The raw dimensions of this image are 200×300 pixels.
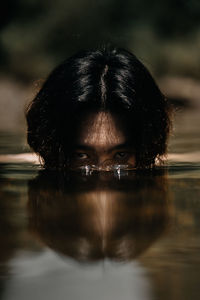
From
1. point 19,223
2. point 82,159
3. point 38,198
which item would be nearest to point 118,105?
point 82,159

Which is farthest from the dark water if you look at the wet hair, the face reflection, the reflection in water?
the wet hair

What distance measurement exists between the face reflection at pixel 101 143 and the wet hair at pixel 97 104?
0.02 meters

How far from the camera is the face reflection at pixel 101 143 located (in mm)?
1224

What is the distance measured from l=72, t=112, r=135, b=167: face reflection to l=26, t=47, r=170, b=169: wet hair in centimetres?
2

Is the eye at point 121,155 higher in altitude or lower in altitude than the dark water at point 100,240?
higher

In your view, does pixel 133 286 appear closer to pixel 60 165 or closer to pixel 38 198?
pixel 38 198

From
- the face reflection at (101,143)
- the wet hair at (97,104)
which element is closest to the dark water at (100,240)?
the face reflection at (101,143)

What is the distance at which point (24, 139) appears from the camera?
1.76 meters

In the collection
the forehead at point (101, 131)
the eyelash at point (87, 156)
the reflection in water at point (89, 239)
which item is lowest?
the reflection in water at point (89, 239)

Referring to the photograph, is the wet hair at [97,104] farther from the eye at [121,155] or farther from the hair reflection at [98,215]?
the hair reflection at [98,215]

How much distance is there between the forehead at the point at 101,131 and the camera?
1.23 metres

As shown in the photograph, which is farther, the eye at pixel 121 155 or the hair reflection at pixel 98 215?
the eye at pixel 121 155

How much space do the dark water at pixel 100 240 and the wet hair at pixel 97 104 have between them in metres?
0.68

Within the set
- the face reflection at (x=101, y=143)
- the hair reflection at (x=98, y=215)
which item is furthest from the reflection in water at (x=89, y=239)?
the face reflection at (x=101, y=143)
